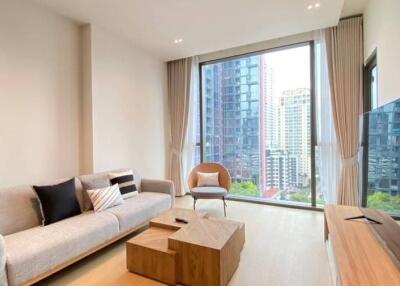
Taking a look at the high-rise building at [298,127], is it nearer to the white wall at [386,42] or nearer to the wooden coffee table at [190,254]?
the white wall at [386,42]

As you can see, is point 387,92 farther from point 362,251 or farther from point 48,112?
point 48,112

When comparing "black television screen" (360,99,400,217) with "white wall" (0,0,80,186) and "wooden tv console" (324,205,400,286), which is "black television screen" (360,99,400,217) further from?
"white wall" (0,0,80,186)

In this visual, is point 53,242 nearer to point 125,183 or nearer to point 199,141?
point 125,183

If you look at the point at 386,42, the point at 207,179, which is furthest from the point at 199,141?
the point at 386,42

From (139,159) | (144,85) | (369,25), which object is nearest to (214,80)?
(144,85)

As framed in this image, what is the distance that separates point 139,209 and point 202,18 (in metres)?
2.71

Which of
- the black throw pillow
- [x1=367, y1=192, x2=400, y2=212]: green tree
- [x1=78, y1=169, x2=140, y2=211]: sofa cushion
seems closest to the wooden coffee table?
the black throw pillow

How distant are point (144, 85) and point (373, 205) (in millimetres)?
3978

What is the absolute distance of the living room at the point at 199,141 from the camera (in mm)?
1997

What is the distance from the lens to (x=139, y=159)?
14.6 feet

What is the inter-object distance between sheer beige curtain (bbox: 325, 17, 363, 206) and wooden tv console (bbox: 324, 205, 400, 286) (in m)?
1.61

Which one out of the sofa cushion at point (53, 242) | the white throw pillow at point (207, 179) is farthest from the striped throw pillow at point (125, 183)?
the white throw pillow at point (207, 179)

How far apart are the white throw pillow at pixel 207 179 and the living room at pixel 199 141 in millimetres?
18

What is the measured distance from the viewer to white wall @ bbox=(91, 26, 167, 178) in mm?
3611
